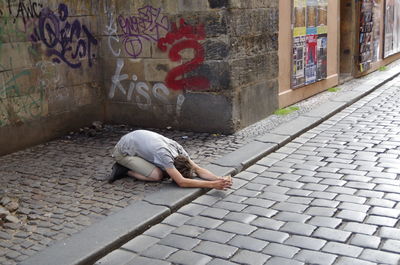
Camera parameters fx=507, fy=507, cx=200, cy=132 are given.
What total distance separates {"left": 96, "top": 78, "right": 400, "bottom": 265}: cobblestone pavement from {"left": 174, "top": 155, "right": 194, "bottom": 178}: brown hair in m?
0.33

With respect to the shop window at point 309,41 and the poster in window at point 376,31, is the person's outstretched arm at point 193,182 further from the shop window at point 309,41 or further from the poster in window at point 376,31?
the poster in window at point 376,31

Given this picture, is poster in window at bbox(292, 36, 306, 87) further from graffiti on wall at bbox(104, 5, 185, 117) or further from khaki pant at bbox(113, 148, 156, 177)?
khaki pant at bbox(113, 148, 156, 177)

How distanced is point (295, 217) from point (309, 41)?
6780 millimetres

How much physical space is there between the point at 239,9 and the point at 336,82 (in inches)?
222

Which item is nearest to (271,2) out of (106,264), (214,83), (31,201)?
(214,83)

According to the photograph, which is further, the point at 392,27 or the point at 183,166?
the point at 392,27

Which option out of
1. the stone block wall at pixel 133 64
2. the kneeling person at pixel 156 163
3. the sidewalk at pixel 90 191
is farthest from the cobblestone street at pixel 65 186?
the stone block wall at pixel 133 64

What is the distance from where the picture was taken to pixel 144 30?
816cm

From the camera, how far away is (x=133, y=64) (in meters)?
8.39

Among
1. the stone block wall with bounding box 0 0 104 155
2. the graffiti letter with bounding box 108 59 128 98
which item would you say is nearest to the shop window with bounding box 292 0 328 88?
the graffiti letter with bounding box 108 59 128 98

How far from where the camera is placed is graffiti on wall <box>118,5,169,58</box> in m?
7.98

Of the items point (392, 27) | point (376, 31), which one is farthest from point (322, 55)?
point (392, 27)

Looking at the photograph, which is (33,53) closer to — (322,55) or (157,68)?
(157,68)

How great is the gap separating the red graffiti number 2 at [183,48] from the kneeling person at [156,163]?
235 centimetres
